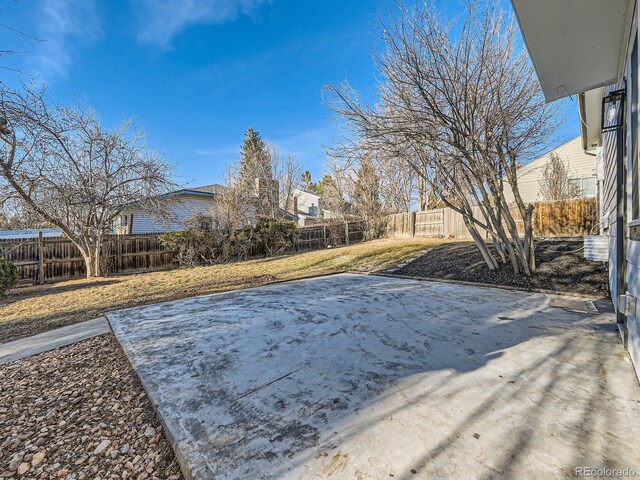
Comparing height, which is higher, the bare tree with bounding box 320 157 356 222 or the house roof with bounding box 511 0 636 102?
the bare tree with bounding box 320 157 356 222

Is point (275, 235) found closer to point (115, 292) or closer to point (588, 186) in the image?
point (115, 292)

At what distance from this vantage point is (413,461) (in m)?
1.25

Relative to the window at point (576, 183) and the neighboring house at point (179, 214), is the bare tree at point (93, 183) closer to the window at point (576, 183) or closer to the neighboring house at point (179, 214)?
the neighboring house at point (179, 214)

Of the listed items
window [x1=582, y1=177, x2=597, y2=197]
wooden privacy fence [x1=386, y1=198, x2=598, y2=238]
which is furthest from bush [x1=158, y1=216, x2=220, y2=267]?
window [x1=582, y1=177, x2=597, y2=197]

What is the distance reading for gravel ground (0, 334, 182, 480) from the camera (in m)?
1.34

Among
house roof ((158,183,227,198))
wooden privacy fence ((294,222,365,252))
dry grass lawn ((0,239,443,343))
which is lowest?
dry grass lawn ((0,239,443,343))

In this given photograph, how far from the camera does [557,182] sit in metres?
13.1

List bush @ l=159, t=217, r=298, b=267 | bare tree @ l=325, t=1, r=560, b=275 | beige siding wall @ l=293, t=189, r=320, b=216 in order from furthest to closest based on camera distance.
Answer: beige siding wall @ l=293, t=189, r=320, b=216 < bush @ l=159, t=217, r=298, b=267 < bare tree @ l=325, t=1, r=560, b=275

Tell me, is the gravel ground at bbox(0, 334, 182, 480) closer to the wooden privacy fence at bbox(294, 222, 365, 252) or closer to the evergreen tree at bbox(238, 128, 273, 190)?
the wooden privacy fence at bbox(294, 222, 365, 252)

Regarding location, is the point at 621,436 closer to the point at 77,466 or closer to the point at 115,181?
the point at 77,466

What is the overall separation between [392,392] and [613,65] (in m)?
3.81

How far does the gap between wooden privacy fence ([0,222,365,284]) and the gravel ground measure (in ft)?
25.3

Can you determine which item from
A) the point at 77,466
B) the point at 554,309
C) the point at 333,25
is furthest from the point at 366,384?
the point at 333,25

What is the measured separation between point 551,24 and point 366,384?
10.3ft
